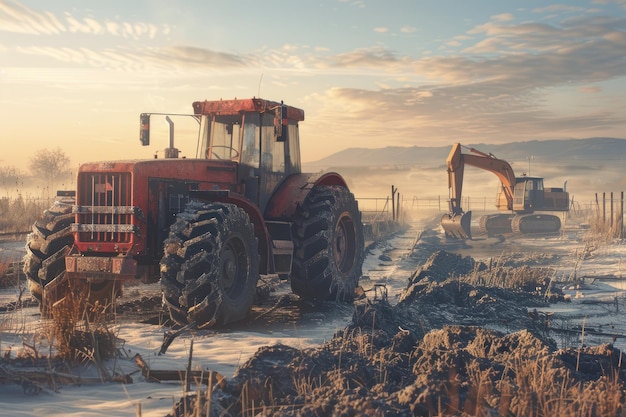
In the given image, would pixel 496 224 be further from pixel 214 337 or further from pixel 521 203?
pixel 214 337

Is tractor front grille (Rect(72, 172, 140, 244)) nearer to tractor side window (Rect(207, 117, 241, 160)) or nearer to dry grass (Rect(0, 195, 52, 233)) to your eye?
tractor side window (Rect(207, 117, 241, 160))

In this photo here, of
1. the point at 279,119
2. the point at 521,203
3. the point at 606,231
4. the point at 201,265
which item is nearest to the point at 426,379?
the point at 201,265

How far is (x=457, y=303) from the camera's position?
10250mm

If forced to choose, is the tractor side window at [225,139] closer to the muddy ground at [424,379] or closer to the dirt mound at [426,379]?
the muddy ground at [424,379]

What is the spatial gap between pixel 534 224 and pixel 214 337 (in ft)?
90.9

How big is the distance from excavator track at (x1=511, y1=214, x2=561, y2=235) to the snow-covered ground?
15065 millimetres

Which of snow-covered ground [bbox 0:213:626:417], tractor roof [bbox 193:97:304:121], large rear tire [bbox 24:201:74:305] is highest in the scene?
tractor roof [bbox 193:97:304:121]

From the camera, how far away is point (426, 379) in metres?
4.44

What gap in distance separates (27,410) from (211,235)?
3579 millimetres

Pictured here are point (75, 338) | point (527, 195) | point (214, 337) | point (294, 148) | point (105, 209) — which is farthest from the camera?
point (527, 195)

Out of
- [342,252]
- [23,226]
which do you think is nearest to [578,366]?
[342,252]

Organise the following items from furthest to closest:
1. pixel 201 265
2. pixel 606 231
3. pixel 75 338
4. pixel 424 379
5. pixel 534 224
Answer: pixel 534 224 < pixel 606 231 < pixel 201 265 < pixel 75 338 < pixel 424 379

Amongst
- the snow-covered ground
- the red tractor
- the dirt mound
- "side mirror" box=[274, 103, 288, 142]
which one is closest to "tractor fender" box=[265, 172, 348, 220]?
the red tractor

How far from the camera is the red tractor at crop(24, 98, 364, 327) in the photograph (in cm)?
805
